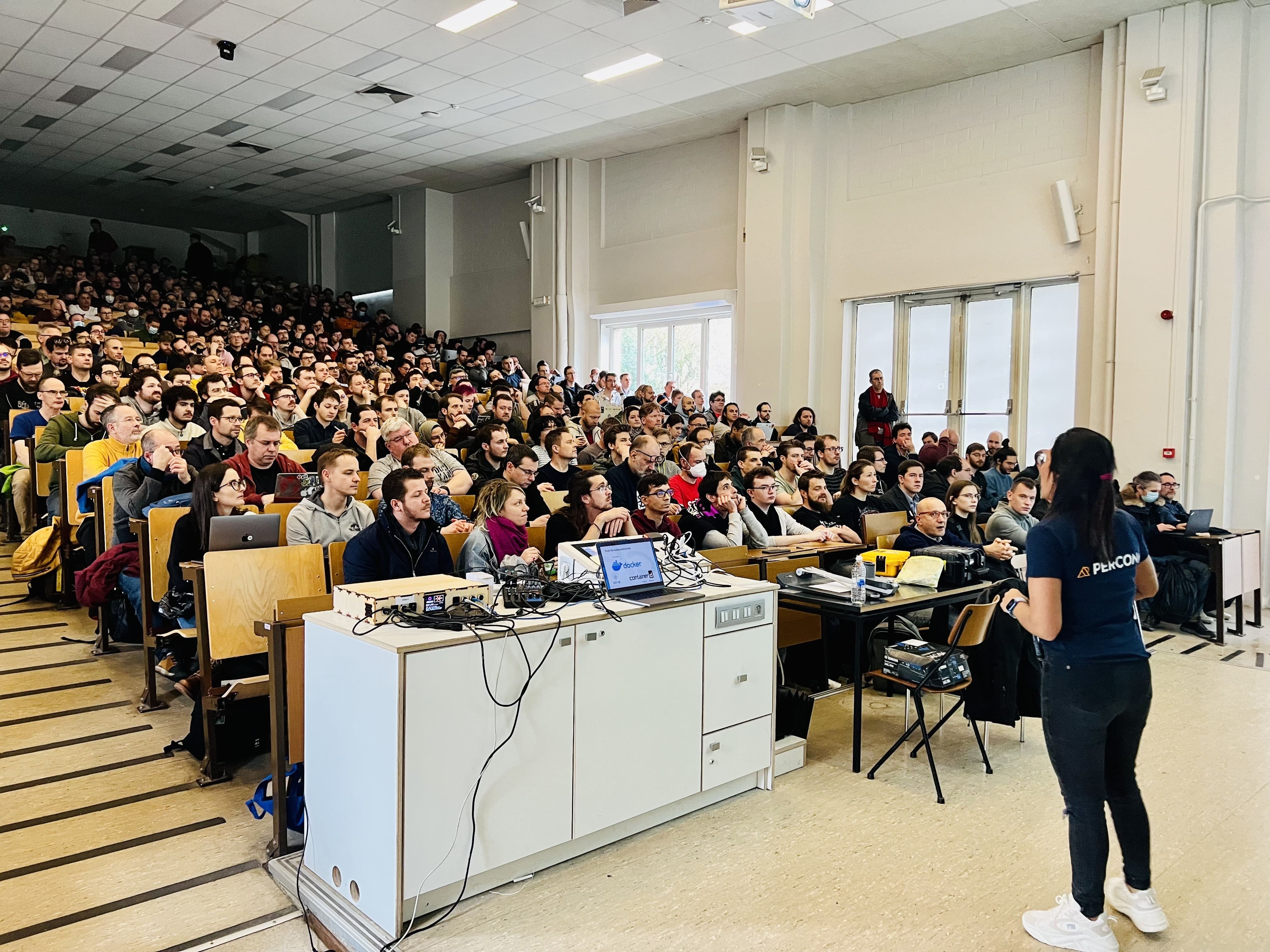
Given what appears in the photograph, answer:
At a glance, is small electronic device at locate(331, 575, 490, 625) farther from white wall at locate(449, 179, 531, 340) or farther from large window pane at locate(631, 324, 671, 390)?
white wall at locate(449, 179, 531, 340)

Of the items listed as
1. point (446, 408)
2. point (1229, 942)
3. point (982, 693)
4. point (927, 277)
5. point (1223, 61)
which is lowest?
point (1229, 942)

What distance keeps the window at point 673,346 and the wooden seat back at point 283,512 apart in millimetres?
7512

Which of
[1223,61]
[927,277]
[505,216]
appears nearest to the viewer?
[1223,61]

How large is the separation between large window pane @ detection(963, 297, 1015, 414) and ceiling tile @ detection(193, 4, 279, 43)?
290 inches

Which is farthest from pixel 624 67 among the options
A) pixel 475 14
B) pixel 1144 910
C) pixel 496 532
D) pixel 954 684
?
pixel 1144 910

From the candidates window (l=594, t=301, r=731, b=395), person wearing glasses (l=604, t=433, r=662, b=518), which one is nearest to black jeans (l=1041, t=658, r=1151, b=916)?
person wearing glasses (l=604, t=433, r=662, b=518)

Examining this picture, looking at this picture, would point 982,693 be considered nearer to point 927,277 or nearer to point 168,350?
point 927,277

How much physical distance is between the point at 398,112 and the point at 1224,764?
9786mm

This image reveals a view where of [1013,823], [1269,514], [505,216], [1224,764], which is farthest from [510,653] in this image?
[505,216]

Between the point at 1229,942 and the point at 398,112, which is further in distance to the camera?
the point at 398,112

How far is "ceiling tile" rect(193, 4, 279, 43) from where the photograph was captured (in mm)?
7395

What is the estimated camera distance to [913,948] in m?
2.29

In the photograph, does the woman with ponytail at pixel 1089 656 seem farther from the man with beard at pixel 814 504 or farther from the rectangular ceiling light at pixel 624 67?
the rectangular ceiling light at pixel 624 67

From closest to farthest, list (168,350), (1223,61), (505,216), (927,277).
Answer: (1223,61)
(168,350)
(927,277)
(505,216)
